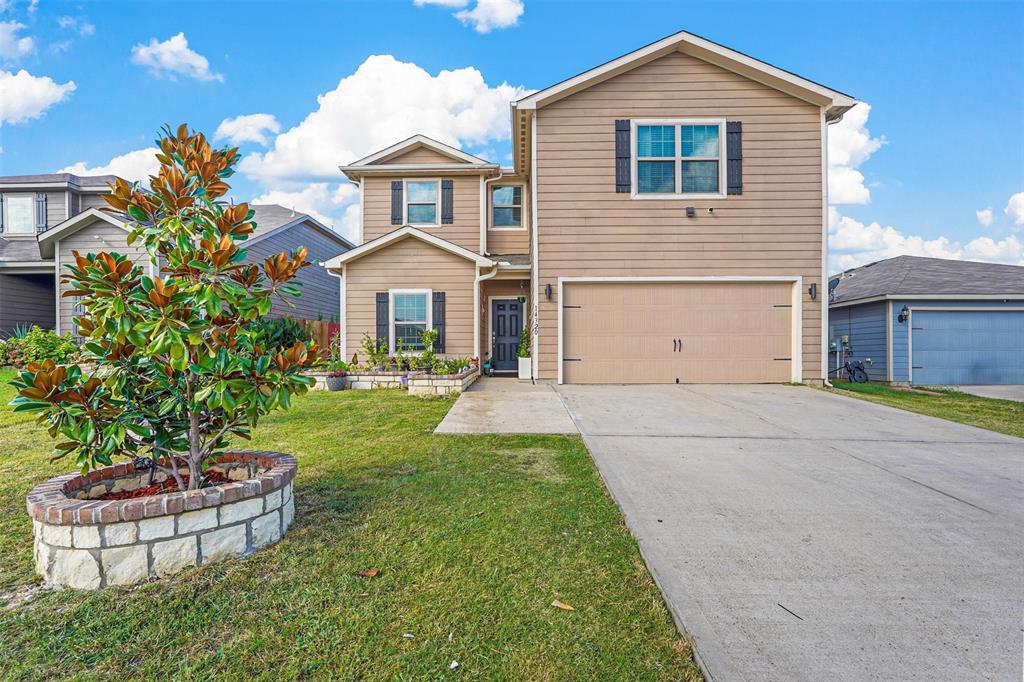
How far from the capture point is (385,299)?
436 inches

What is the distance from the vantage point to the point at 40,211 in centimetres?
1524

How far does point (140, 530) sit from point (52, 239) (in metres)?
15.5

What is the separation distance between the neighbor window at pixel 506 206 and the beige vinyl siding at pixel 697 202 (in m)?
3.53

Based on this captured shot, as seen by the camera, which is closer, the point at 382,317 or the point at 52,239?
the point at 382,317

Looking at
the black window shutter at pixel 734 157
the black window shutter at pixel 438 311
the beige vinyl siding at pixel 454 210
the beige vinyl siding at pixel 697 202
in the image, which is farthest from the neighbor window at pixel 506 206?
the black window shutter at pixel 734 157

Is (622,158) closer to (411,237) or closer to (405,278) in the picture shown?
(411,237)

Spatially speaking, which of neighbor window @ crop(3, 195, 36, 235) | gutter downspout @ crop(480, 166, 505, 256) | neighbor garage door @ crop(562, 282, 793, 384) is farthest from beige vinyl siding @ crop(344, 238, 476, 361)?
neighbor window @ crop(3, 195, 36, 235)

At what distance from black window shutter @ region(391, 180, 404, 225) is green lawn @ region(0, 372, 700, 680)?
994cm

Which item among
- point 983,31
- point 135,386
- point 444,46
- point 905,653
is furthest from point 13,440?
point 983,31

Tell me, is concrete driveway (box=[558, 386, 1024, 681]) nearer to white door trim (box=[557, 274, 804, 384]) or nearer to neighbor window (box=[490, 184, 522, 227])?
white door trim (box=[557, 274, 804, 384])

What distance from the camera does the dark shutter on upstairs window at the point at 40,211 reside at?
15.2 metres

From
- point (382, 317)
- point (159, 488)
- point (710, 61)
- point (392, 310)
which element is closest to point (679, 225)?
point (710, 61)

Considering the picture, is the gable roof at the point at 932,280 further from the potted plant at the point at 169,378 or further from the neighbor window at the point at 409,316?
the potted plant at the point at 169,378

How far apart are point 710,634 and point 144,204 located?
3.79m
